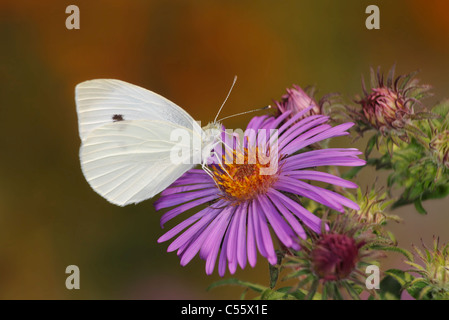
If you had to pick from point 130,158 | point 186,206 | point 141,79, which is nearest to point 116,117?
point 130,158

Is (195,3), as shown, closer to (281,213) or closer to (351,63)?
(351,63)

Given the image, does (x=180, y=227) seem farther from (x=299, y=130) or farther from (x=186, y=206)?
Answer: (x=299, y=130)

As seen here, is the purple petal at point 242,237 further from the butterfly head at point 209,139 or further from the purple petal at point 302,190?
the butterfly head at point 209,139

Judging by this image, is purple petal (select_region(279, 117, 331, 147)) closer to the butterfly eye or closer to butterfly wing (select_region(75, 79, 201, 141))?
butterfly wing (select_region(75, 79, 201, 141))

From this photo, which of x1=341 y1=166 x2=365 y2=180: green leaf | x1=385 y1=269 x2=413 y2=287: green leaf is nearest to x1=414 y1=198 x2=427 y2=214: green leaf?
x1=341 y1=166 x2=365 y2=180: green leaf

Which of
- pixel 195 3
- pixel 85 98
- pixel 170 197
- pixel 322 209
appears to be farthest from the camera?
pixel 195 3

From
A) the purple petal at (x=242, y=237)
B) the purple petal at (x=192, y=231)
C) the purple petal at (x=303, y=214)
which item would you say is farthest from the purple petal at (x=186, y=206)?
the purple petal at (x=303, y=214)

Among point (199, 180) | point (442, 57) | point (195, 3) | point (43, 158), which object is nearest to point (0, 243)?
point (43, 158)
